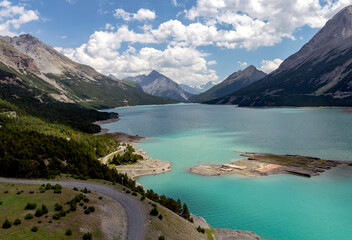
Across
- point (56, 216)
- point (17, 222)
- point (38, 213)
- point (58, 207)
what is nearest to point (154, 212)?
point (56, 216)

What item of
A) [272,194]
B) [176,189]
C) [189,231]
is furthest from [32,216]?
[272,194]

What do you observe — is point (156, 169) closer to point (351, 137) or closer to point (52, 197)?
point (52, 197)

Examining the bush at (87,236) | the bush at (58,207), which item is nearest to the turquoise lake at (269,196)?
the bush at (87,236)

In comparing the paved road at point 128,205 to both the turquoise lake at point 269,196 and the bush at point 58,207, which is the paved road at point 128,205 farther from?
the turquoise lake at point 269,196

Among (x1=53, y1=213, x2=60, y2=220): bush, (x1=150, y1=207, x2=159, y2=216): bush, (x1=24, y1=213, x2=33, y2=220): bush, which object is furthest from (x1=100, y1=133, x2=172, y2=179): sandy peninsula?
(x1=24, y1=213, x2=33, y2=220): bush

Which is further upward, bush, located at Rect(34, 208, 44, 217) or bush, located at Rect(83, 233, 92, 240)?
bush, located at Rect(34, 208, 44, 217)

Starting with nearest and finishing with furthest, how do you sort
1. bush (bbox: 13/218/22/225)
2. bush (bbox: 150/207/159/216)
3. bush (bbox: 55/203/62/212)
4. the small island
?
1. bush (bbox: 13/218/22/225)
2. bush (bbox: 55/203/62/212)
3. bush (bbox: 150/207/159/216)
4. the small island

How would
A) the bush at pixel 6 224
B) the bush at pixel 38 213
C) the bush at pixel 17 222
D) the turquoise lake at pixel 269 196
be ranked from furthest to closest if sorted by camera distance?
the turquoise lake at pixel 269 196
the bush at pixel 38 213
the bush at pixel 17 222
the bush at pixel 6 224

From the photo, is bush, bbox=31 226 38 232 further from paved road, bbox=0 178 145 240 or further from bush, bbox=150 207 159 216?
bush, bbox=150 207 159 216

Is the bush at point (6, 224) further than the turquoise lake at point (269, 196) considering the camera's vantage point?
No
